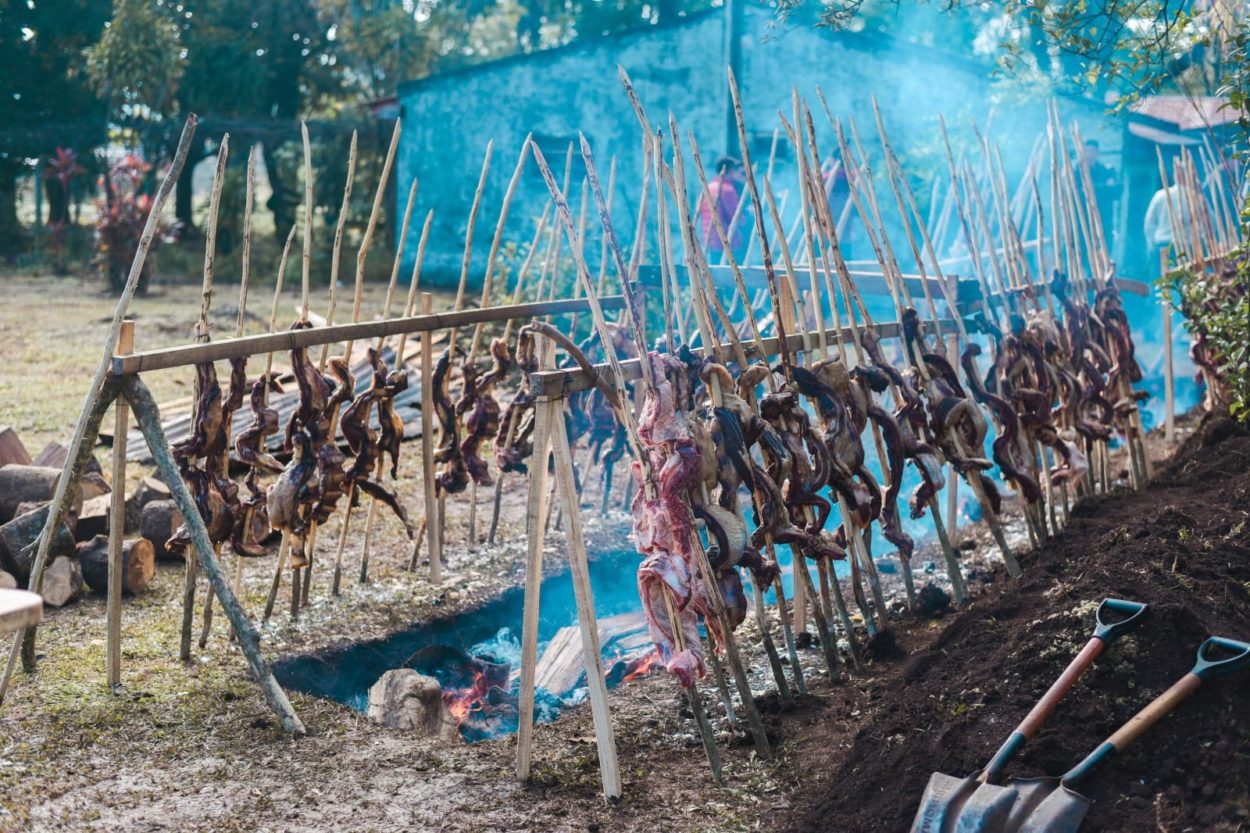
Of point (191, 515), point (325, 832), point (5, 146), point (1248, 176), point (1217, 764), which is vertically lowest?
point (325, 832)

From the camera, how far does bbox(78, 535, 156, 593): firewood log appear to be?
5.82m

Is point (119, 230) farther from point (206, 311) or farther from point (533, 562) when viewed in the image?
point (533, 562)

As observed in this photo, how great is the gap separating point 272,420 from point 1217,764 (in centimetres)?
398

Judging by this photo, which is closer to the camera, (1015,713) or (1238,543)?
(1015,713)

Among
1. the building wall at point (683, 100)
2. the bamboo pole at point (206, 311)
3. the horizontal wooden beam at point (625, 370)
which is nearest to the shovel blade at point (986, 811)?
the horizontal wooden beam at point (625, 370)

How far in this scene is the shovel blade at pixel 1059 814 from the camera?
304 cm

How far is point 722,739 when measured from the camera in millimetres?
4305

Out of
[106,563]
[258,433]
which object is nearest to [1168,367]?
[258,433]

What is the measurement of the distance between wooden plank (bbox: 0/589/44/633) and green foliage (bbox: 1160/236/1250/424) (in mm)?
5796

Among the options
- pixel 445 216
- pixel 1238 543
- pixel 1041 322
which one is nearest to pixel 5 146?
pixel 445 216

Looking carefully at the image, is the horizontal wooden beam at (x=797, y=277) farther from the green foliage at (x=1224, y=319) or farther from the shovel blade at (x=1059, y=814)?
the shovel blade at (x=1059, y=814)

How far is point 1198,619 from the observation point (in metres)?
3.70

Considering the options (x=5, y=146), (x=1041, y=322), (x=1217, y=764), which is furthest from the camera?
(x=5, y=146)

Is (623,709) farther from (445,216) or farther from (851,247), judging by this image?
(445,216)
